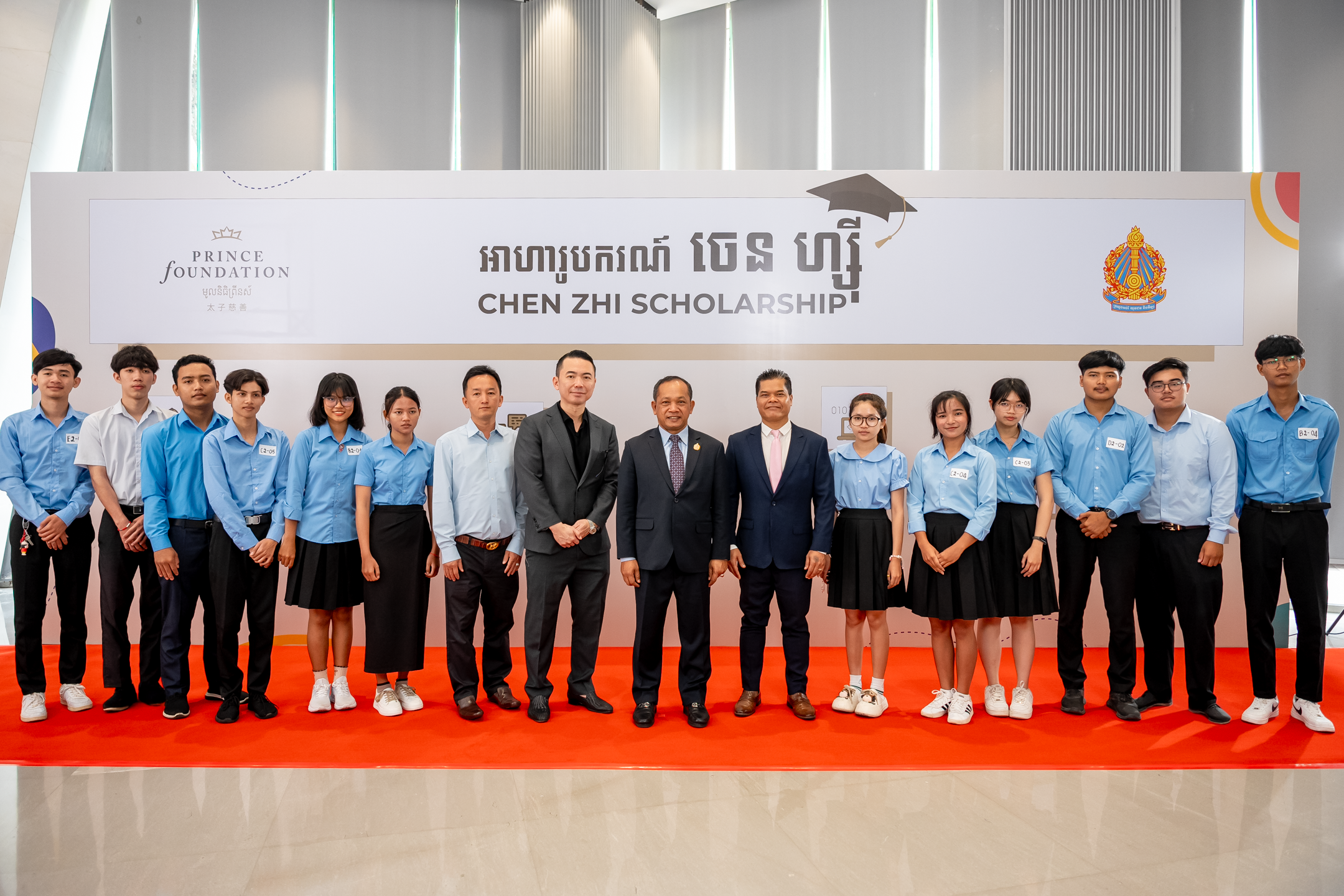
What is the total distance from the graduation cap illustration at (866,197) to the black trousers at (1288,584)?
96.8 inches

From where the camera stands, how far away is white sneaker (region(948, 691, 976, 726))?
10.9 ft

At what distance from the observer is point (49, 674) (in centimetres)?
411

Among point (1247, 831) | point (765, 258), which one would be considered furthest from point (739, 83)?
point (1247, 831)

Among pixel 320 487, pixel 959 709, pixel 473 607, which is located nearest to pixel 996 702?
pixel 959 709

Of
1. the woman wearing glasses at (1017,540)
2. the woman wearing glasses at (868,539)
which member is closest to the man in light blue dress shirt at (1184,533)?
the woman wearing glasses at (1017,540)

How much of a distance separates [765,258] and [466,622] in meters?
2.77

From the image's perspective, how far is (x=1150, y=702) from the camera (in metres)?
3.52

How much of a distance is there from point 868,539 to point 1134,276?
2701 mm

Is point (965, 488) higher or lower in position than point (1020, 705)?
higher

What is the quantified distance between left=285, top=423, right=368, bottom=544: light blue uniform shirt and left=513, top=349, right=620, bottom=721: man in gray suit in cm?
81

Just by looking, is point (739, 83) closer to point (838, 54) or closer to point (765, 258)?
point (838, 54)

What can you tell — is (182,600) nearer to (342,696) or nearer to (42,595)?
(42,595)

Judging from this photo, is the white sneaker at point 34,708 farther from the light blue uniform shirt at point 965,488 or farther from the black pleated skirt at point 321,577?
the light blue uniform shirt at point 965,488

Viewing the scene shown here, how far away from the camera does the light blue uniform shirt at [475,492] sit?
11.2 feet
